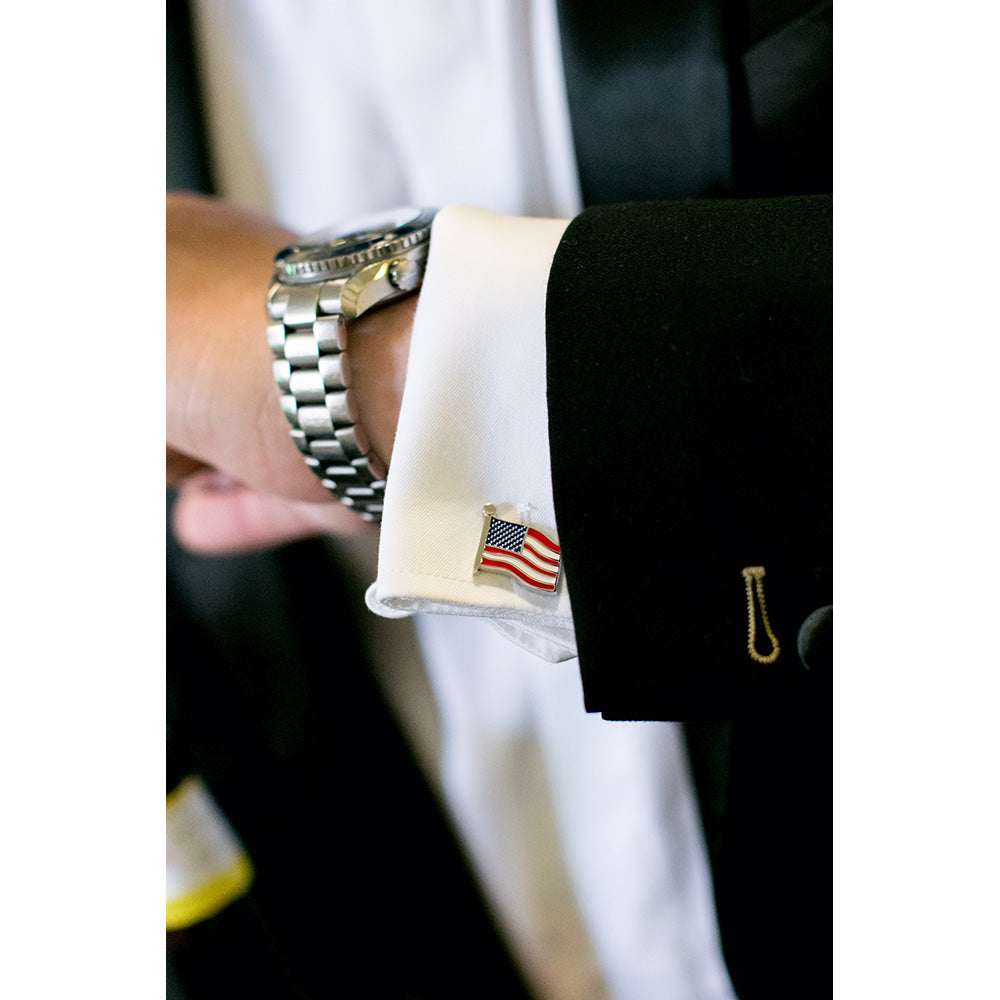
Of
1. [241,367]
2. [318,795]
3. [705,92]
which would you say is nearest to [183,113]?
[241,367]

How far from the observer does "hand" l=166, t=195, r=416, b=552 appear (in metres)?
0.38

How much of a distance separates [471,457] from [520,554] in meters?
0.04

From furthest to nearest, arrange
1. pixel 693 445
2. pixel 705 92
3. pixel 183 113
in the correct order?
1. pixel 183 113
2. pixel 705 92
3. pixel 693 445

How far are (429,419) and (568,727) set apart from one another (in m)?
0.29

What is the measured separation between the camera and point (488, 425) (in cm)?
32

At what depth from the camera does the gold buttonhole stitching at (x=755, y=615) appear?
27 centimetres

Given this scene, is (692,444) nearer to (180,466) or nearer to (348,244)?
(348,244)

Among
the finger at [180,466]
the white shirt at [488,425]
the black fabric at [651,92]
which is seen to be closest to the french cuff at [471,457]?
the white shirt at [488,425]

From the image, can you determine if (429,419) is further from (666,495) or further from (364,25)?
(364,25)

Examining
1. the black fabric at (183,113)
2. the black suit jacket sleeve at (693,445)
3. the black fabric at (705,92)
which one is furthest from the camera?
the black fabric at (183,113)

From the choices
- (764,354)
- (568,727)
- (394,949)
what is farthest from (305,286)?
(394,949)

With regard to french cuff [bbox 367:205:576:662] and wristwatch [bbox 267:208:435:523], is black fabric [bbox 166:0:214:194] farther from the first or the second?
french cuff [bbox 367:205:576:662]

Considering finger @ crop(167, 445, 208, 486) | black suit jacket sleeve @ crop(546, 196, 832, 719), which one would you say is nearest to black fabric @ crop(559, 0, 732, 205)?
black suit jacket sleeve @ crop(546, 196, 832, 719)

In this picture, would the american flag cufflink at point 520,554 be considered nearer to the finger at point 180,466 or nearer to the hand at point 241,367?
the hand at point 241,367
